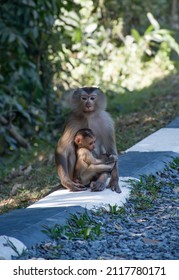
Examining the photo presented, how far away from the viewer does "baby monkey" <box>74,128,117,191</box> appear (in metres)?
6.10

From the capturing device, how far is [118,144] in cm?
857

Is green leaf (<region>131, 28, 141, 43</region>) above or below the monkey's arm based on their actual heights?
above

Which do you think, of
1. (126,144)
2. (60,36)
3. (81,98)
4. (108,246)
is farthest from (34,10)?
(108,246)

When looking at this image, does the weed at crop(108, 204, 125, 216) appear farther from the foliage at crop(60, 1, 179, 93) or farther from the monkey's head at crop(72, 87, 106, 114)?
the foliage at crop(60, 1, 179, 93)

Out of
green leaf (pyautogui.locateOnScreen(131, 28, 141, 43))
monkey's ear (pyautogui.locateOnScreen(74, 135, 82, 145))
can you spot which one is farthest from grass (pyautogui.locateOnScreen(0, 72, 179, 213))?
green leaf (pyautogui.locateOnScreen(131, 28, 141, 43))

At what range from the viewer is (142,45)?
46.8 feet

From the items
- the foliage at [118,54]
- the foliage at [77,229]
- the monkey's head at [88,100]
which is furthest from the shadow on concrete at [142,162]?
the foliage at [118,54]

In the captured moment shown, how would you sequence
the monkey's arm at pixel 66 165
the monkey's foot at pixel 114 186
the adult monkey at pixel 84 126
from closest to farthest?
the monkey's foot at pixel 114 186
the monkey's arm at pixel 66 165
the adult monkey at pixel 84 126

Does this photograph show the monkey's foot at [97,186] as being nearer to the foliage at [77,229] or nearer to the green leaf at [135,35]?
the foliage at [77,229]

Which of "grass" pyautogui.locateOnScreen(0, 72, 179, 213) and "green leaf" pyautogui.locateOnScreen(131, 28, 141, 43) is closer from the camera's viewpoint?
"grass" pyautogui.locateOnScreen(0, 72, 179, 213)

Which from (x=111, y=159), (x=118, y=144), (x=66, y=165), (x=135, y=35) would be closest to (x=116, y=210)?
(x=111, y=159)

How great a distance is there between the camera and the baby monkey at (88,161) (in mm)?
6102

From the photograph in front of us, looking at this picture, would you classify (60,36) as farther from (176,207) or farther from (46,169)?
(176,207)
